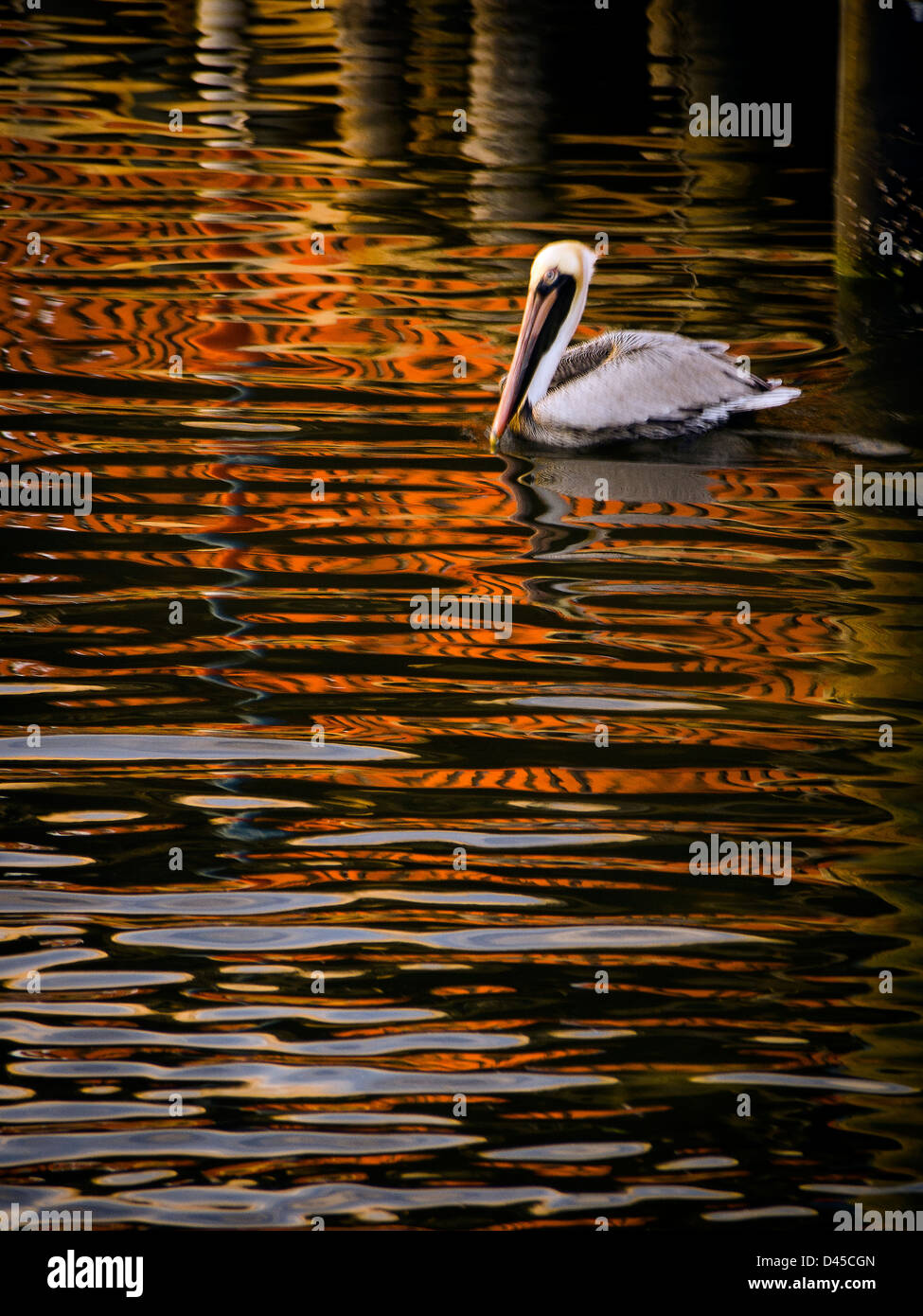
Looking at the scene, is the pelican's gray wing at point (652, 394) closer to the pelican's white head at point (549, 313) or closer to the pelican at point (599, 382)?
the pelican at point (599, 382)

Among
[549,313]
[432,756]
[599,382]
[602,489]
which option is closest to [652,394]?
[599,382]

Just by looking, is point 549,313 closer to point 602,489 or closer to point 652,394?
point 652,394

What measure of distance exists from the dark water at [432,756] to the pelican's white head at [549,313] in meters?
0.38

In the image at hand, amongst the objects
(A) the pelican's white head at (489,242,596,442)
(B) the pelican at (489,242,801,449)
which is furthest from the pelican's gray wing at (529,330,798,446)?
(A) the pelican's white head at (489,242,596,442)

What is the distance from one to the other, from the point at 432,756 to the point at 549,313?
11.7ft

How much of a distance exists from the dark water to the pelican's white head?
0.38 m

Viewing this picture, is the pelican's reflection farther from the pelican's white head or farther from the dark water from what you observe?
the pelican's white head

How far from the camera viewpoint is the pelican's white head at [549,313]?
332 inches

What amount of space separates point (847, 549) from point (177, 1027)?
13.0 feet

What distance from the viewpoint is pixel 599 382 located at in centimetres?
822

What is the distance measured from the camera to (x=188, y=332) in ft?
32.0
